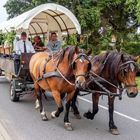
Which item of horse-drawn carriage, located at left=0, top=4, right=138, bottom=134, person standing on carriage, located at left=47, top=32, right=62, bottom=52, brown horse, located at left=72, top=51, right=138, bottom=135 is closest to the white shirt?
person standing on carriage, located at left=47, top=32, right=62, bottom=52

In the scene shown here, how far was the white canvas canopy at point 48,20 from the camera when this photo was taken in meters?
10.7

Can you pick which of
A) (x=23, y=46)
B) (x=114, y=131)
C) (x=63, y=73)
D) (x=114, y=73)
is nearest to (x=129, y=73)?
(x=114, y=73)

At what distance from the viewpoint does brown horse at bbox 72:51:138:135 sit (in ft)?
21.9

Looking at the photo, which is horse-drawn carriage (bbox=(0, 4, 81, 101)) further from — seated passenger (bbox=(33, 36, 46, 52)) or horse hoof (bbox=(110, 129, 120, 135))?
horse hoof (bbox=(110, 129, 120, 135))

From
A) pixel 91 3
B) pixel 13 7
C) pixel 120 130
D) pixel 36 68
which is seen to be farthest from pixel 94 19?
pixel 13 7

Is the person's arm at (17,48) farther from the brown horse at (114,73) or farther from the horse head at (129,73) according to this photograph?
the horse head at (129,73)

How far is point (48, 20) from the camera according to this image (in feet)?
43.4

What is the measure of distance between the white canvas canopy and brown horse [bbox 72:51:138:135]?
→ 343cm

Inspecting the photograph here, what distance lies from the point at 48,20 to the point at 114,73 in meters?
6.51

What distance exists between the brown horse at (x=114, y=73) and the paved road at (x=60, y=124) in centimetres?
32

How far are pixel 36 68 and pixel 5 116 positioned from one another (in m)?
1.37

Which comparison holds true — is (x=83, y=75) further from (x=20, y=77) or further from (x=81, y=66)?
(x=20, y=77)

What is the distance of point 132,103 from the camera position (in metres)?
11.3

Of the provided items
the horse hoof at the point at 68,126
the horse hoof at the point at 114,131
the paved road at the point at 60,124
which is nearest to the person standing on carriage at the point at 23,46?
the paved road at the point at 60,124
